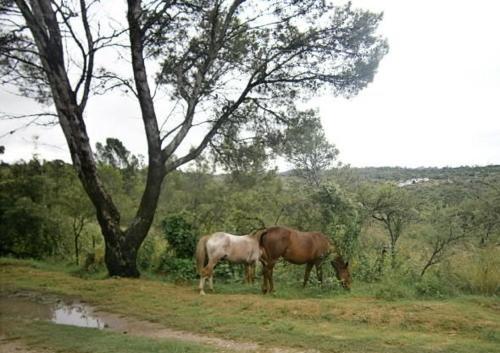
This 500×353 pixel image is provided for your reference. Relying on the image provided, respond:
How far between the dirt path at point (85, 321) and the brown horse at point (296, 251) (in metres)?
3.91

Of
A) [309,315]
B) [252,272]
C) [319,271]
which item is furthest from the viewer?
[252,272]

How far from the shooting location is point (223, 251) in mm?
12000

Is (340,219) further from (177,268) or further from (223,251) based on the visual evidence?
(177,268)

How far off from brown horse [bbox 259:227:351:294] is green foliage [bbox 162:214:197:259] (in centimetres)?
380

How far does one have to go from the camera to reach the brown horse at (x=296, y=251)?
1188 centimetres

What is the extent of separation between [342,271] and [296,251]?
4.55 ft

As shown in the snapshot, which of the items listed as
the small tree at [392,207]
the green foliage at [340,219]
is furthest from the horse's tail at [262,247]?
the small tree at [392,207]

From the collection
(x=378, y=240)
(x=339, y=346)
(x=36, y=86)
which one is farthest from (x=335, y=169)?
(x=339, y=346)

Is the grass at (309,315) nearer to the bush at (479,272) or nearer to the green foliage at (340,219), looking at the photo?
the bush at (479,272)

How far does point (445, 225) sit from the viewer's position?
46.3ft

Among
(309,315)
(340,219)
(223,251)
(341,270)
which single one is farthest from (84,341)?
(340,219)

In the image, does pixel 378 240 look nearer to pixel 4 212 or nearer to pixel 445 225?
pixel 445 225

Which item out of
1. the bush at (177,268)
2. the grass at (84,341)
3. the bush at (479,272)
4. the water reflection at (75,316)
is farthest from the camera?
the bush at (177,268)

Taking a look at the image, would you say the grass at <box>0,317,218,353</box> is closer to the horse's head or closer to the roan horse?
the roan horse
